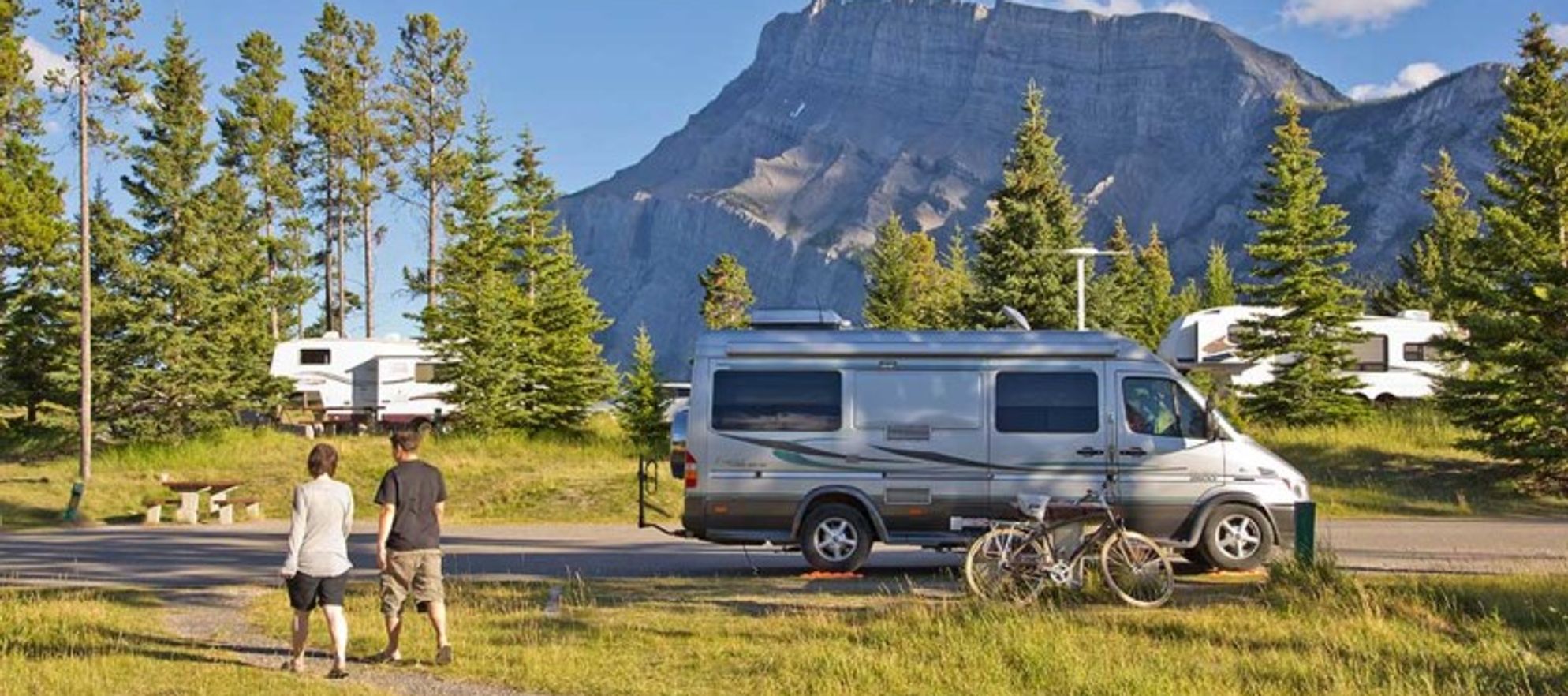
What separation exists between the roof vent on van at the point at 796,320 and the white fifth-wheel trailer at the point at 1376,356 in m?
28.5

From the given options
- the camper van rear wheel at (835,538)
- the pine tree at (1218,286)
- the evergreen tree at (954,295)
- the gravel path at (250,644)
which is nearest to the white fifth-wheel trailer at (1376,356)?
the evergreen tree at (954,295)

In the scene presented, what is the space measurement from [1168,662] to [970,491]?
16.9 ft

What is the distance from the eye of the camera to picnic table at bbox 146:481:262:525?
79.2ft

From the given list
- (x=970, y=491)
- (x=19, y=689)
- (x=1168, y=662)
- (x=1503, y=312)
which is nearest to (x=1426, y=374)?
(x=1503, y=312)

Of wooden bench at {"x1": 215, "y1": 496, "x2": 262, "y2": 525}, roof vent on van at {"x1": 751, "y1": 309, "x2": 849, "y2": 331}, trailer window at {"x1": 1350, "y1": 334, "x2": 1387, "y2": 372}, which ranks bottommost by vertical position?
wooden bench at {"x1": 215, "y1": 496, "x2": 262, "y2": 525}

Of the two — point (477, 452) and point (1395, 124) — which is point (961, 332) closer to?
point (477, 452)

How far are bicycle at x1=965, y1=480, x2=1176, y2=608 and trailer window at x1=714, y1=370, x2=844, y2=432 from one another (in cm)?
291

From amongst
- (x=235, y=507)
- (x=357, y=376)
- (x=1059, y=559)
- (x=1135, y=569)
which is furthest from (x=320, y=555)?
(x=357, y=376)

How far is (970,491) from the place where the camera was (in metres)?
13.4

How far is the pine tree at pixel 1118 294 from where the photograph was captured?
148 feet

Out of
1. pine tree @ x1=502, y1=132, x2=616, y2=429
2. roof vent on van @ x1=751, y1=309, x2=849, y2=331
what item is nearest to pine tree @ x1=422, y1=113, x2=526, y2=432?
pine tree @ x1=502, y1=132, x2=616, y2=429

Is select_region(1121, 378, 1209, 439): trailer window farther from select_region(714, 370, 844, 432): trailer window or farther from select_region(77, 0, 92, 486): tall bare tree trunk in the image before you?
select_region(77, 0, 92, 486): tall bare tree trunk

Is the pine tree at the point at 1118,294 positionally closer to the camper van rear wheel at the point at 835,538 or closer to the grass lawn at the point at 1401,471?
the grass lawn at the point at 1401,471

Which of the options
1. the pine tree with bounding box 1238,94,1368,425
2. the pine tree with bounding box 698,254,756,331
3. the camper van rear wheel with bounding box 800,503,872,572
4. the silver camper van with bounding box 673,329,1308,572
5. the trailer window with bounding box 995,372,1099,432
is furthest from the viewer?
the pine tree with bounding box 698,254,756,331
